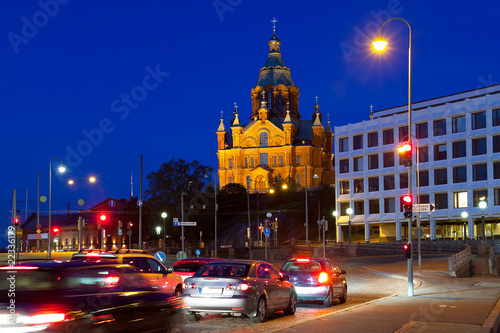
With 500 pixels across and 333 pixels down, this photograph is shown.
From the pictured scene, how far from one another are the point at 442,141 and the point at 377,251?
18549 mm

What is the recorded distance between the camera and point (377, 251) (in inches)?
2467

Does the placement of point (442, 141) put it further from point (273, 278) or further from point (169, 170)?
point (273, 278)

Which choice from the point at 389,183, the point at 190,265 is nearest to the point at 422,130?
the point at 389,183

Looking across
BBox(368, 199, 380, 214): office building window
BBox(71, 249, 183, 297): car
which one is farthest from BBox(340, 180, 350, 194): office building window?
BBox(71, 249, 183, 297): car

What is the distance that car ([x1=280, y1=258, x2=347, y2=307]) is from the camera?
736 inches

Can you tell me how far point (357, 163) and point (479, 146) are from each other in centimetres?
1711

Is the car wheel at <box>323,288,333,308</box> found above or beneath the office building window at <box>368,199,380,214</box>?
beneath

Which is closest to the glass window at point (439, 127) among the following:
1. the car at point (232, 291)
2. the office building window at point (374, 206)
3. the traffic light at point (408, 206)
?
the office building window at point (374, 206)

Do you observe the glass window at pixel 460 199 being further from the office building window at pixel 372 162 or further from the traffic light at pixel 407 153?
the traffic light at pixel 407 153

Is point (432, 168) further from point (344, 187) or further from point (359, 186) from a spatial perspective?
point (344, 187)

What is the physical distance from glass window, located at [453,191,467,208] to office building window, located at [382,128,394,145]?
10.6 m

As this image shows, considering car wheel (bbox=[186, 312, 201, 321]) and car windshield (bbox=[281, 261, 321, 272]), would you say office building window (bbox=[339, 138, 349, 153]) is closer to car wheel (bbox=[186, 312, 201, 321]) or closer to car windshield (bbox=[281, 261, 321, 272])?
car windshield (bbox=[281, 261, 321, 272])

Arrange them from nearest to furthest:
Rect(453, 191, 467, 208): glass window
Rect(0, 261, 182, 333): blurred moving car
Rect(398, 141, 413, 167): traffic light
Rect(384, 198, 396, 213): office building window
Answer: Rect(0, 261, 182, 333): blurred moving car < Rect(398, 141, 413, 167): traffic light < Rect(453, 191, 467, 208): glass window < Rect(384, 198, 396, 213): office building window

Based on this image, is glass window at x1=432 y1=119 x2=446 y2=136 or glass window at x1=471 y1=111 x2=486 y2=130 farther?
glass window at x1=432 y1=119 x2=446 y2=136
